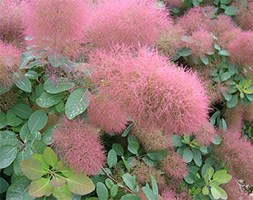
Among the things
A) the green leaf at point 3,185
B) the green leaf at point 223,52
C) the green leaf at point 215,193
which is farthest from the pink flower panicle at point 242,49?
the green leaf at point 3,185

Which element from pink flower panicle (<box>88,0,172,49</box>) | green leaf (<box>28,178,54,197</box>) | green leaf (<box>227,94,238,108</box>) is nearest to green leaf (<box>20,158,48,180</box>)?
green leaf (<box>28,178,54,197</box>)

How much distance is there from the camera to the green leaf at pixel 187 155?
54.7 inches

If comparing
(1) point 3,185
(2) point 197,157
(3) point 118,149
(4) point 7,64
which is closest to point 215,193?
(2) point 197,157

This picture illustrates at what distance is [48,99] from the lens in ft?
3.52

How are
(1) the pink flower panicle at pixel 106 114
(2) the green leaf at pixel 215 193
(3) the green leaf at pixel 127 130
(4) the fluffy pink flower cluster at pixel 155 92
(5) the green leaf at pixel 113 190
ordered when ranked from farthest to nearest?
(2) the green leaf at pixel 215 193 → (3) the green leaf at pixel 127 130 → (5) the green leaf at pixel 113 190 → (1) the pink flower panicle at pixel 106 114 → (4) the fluffy pink flower cluster at pixel 155 92

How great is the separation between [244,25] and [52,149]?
1.16 metres

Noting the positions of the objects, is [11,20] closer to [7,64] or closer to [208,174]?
[7,64]

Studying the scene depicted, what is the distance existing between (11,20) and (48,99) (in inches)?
13.6

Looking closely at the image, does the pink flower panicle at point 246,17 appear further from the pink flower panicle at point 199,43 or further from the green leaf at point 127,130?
the green leaf at point 127,130

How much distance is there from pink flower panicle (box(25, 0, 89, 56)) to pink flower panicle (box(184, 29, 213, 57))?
550 mm

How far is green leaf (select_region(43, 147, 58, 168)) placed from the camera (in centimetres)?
100

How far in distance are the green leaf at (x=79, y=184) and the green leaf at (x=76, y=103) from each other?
152 millimetres

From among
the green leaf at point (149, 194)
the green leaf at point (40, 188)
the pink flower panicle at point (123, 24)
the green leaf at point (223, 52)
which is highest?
the pink flower panicle at point (123, 24)

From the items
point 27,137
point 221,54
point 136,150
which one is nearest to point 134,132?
point 136,150
